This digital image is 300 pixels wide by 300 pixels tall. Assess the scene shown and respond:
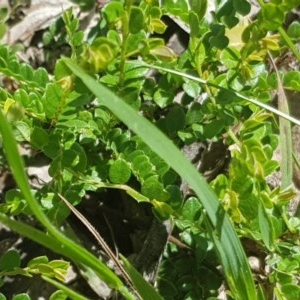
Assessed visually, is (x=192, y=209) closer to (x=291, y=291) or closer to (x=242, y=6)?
(x=291, y=291)

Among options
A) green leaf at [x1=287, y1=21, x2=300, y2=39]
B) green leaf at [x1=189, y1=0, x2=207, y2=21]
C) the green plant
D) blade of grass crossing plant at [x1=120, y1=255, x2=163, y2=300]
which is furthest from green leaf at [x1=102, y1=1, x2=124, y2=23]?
blade of grass crossing plant at [x1=120, y1=255, x2=163, y2=300]

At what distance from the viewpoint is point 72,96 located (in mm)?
1420

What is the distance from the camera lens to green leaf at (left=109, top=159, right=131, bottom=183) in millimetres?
1498

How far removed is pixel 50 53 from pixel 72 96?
71cm

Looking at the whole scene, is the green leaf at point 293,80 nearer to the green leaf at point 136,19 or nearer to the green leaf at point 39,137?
the green leaf at point 136,19

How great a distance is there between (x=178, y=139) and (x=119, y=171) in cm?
23

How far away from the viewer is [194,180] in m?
1.29

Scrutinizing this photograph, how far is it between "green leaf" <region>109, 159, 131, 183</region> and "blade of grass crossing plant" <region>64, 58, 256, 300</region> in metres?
0.20

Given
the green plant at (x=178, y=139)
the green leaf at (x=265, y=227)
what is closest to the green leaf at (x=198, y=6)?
the green plant at (x=178, y=139)

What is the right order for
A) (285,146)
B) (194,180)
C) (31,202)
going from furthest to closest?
(285,146), (194,180), (31,202)

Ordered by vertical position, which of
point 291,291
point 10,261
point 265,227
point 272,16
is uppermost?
point 272,16

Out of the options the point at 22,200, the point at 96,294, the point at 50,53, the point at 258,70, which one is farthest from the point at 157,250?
the point at 50,53

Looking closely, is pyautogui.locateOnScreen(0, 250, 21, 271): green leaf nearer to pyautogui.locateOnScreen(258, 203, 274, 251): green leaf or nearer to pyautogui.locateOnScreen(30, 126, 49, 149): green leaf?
pyautogui.locateOnScreen(30, 126, 49, 149): green leaf

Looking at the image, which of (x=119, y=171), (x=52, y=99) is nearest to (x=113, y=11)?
(x=52, y=99)
